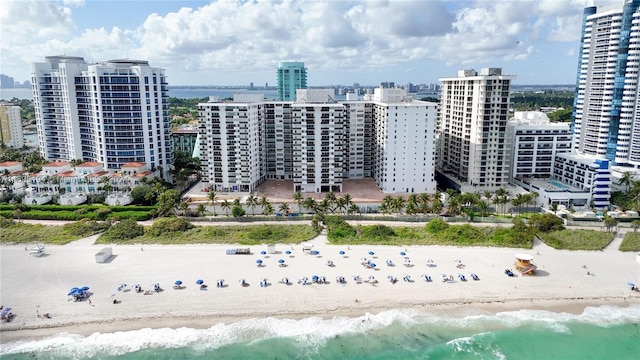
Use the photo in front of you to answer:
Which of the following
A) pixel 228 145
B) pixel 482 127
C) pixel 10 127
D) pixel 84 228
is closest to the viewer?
pixel 84 228

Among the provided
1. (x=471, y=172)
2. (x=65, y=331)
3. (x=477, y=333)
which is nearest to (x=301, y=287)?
(x=477, y=333)

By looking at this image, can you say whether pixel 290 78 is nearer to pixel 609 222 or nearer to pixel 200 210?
pixel 200 210

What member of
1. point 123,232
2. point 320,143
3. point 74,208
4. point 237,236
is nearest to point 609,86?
point 320,143

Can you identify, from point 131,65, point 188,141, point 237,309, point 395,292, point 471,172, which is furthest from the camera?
point 188,141

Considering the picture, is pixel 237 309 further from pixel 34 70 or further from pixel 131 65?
pixel 34 70

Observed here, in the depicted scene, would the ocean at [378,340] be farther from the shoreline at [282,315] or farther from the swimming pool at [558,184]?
the swimming pool at [558,184]

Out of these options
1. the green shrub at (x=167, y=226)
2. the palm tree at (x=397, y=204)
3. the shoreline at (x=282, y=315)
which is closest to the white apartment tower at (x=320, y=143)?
the palm tree at (x=397, y=204)

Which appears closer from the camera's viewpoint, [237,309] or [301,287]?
[237,309]

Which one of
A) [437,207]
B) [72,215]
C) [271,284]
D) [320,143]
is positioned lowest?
[271,284]
